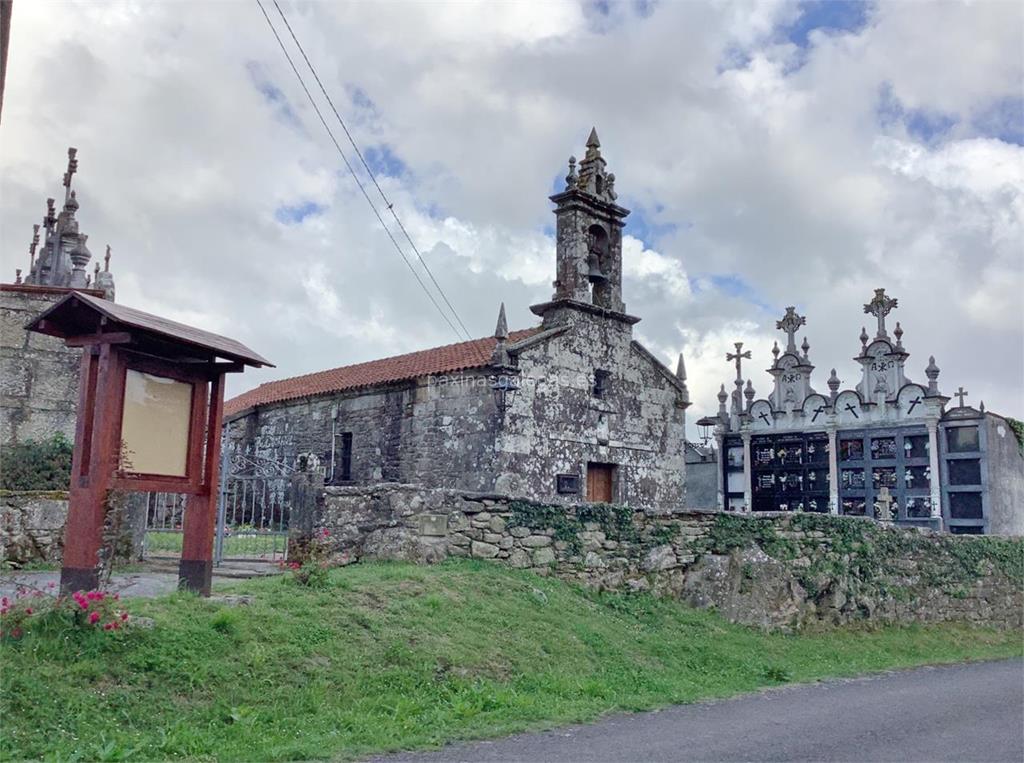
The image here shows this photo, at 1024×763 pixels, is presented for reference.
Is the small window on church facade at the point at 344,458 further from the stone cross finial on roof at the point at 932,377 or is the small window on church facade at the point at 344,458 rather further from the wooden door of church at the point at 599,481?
the stone cross finial on roof at the point at 932,377

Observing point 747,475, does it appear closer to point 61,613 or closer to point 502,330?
point 502,330

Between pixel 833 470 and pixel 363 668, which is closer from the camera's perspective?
pixel 363 668

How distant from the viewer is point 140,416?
26.5 feet

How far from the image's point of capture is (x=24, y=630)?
21.1 ft

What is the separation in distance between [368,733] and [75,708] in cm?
197

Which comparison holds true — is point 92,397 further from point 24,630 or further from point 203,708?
point 203,708

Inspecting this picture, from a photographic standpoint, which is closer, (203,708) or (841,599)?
(203,708)

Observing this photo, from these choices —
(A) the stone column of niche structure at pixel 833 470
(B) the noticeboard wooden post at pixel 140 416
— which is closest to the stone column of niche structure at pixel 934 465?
(A) the stone column of niche structure at pixel 833 470

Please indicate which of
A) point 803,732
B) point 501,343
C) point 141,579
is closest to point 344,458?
point 501,343

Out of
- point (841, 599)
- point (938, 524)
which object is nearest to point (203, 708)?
point (841, 599)

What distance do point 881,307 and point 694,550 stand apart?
14.7 m

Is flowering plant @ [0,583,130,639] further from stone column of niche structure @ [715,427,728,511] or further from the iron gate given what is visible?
stone column of niche structure @ [715,427,728,511]

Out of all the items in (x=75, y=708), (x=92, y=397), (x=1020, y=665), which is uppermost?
(x=92, y=397)

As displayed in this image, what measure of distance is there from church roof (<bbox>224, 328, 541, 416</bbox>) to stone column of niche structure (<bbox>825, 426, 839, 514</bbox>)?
9413mm
